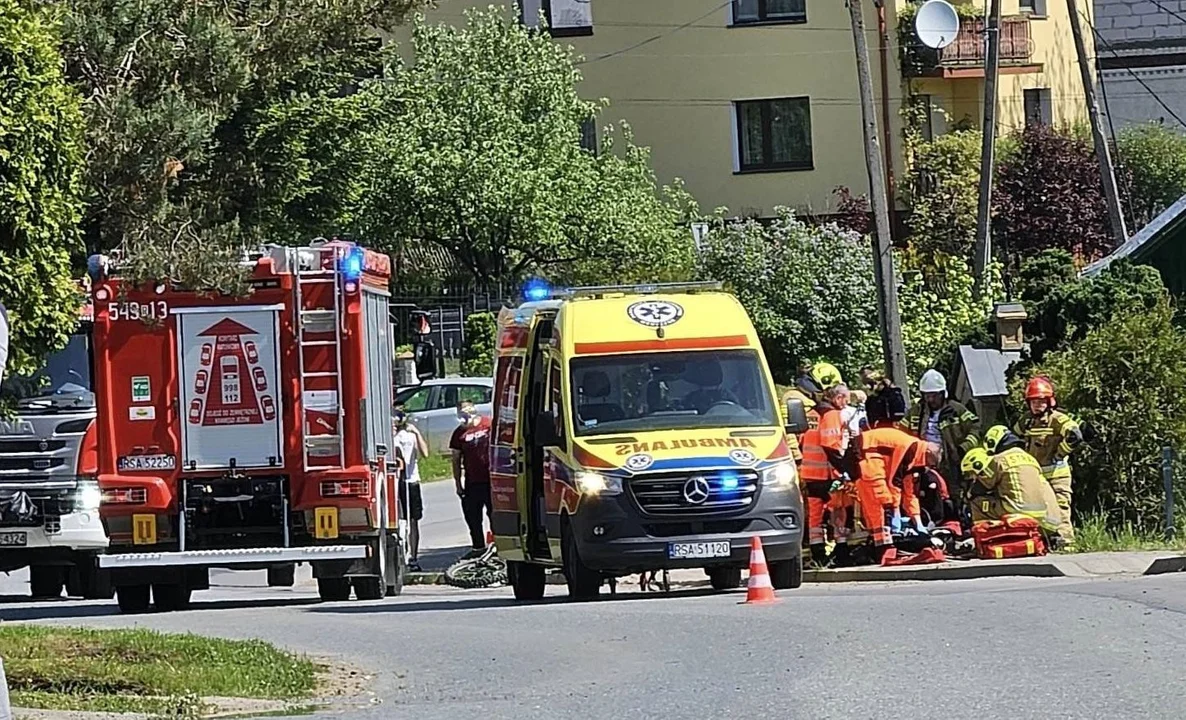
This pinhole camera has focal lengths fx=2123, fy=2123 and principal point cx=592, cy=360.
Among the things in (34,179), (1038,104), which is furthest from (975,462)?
(1038,104)

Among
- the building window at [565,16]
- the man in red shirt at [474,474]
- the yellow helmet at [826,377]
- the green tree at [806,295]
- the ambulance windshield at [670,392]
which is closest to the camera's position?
the ambulance windshield at [670,392]

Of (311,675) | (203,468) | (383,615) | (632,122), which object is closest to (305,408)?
(203,468)

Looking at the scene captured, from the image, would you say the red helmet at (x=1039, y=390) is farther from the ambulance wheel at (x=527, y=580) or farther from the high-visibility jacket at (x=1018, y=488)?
the ambulance wheel at (x=527, y=580)

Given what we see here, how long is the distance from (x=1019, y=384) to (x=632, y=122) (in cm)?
2815

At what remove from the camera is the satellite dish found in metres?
32.2

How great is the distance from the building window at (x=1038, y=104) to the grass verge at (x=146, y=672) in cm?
3848

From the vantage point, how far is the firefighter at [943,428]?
68.9 ft

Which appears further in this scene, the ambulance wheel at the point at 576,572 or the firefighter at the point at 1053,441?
the firefighter at the point at 1053,441

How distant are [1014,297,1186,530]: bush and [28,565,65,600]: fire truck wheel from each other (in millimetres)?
10919

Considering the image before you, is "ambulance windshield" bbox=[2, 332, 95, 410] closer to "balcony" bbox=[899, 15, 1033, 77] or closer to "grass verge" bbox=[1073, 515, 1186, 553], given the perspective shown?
"grass verge" bbox=[1073, 515, 1186, 553]

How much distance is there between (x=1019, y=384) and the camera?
21.6 m

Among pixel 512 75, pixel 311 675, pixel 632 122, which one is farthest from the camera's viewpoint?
pixel 632 122

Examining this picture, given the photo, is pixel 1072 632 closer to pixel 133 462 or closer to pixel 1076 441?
pixel 1076 441

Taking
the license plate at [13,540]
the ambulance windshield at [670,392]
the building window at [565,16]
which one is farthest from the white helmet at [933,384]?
the building window at [565,16]
